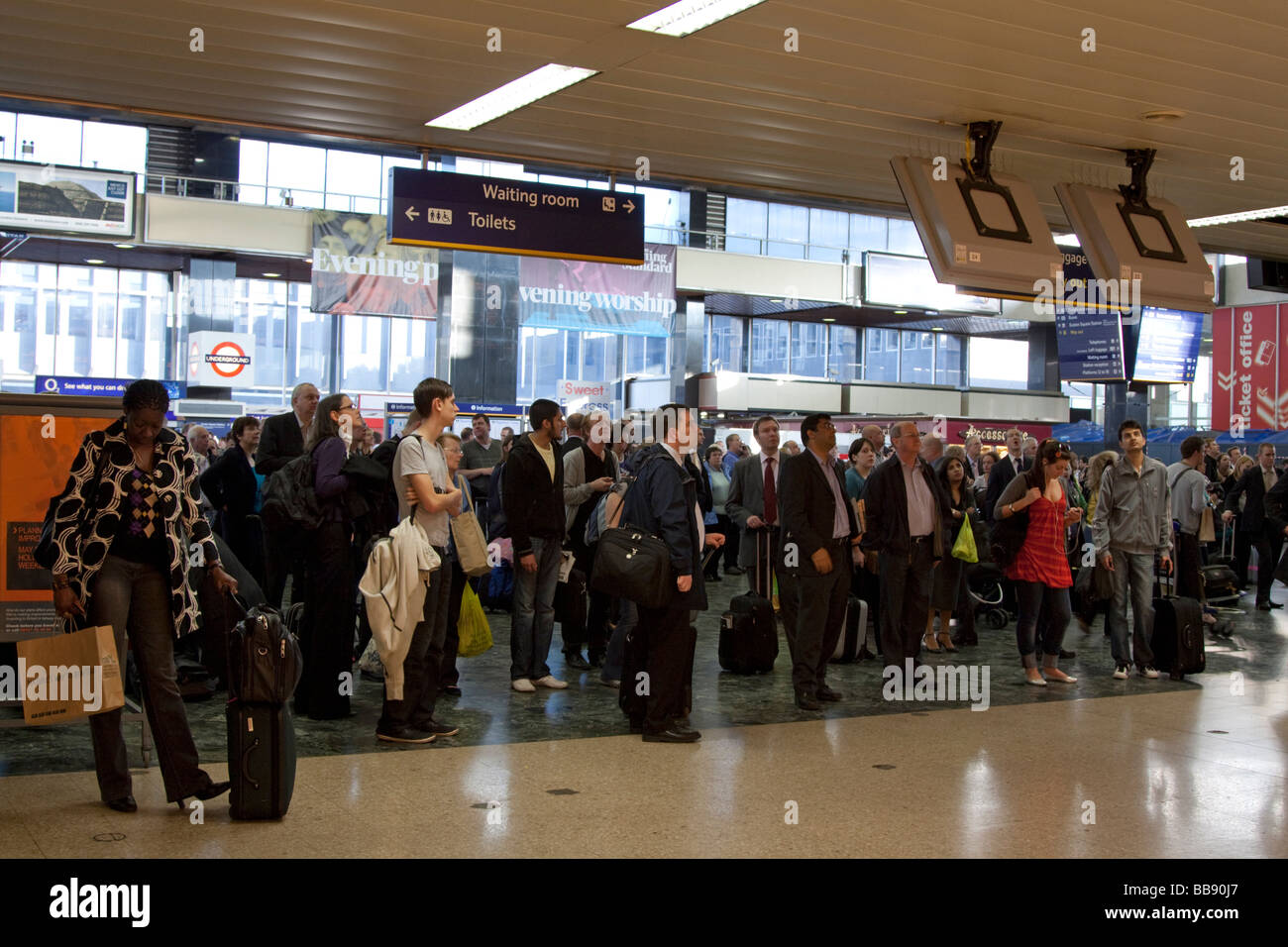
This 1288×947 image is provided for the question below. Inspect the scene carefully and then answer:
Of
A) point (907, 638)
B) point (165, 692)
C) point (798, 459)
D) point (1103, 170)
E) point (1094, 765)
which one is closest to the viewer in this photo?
point (165, 692)

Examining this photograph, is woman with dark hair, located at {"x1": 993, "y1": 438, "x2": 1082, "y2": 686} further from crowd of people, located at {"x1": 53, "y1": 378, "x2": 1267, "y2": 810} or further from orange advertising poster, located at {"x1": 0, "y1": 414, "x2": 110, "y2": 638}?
orange advertising poster, located at {"x1": 0, "y1": 414, "x2": 110, "y2": 638}

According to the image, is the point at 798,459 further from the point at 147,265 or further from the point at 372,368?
the point at 372,368

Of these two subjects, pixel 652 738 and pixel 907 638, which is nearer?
pixel 652 738

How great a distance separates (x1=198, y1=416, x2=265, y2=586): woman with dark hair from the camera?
28.9 ft

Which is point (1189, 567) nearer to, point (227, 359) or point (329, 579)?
point (329, 579)

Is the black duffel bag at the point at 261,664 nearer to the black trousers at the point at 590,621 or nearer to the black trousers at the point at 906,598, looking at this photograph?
the black trousers at the point at 590,621

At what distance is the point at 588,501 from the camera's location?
9.00 metres

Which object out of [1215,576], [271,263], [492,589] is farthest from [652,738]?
[271,263]

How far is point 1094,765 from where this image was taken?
6285mm

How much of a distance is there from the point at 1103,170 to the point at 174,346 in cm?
2099

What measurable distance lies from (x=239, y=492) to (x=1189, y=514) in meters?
8.12

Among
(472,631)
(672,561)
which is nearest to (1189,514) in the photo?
(672,561)

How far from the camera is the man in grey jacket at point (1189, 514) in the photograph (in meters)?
10.8

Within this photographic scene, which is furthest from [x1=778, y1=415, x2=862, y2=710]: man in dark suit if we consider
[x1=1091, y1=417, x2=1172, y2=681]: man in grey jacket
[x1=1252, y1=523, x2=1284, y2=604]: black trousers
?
[x1=1252, y1=523, x2=1284, y2=604]: black trousers
